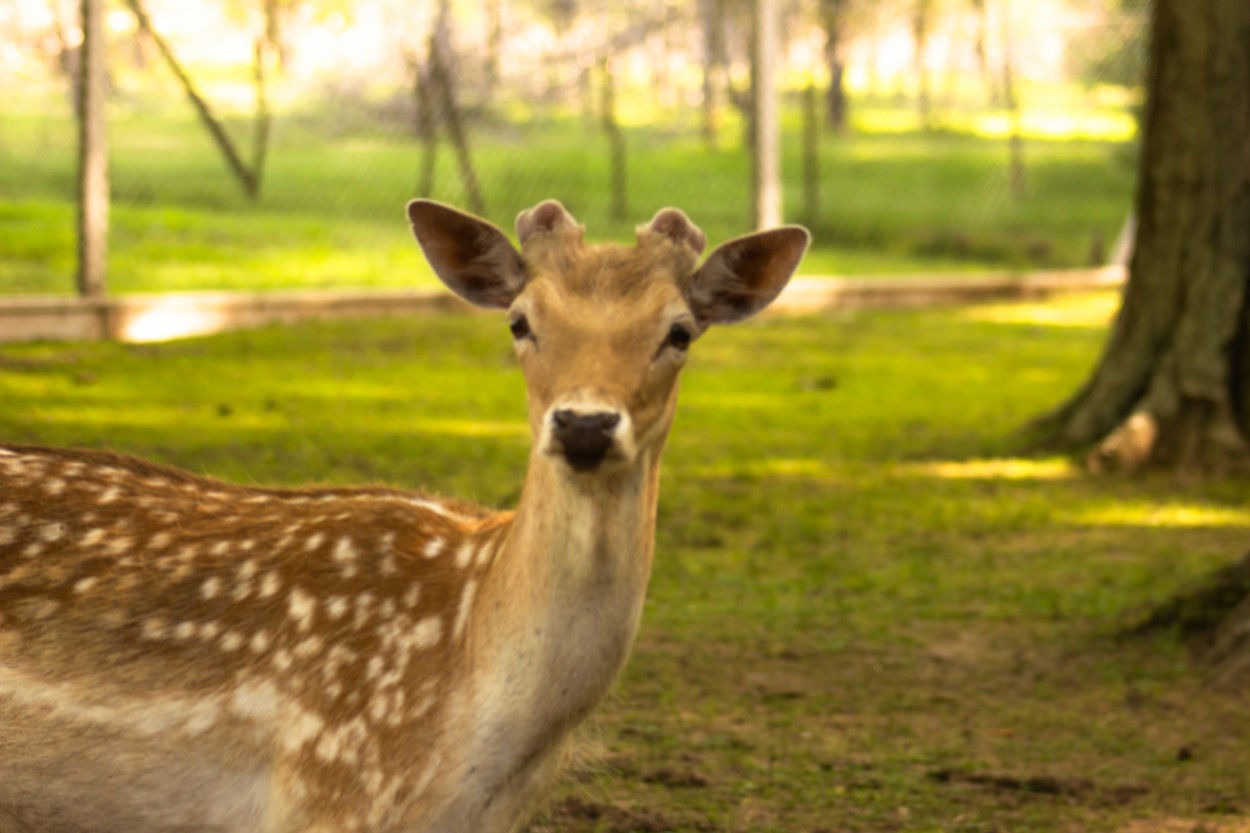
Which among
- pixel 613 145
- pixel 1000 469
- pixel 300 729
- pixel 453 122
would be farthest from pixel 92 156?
pixel 300 729

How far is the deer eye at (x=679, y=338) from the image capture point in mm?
3770

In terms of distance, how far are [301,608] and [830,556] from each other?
3913 millimetres

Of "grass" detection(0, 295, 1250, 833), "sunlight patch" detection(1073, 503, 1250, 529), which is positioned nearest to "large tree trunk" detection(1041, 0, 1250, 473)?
"grass" detection(0, 295, 1250, 833)

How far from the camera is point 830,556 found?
744 cm

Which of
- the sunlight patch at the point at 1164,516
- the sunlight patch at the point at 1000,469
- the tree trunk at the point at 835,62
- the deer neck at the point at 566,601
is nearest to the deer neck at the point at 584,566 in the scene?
the deer neck at the point at 566,601

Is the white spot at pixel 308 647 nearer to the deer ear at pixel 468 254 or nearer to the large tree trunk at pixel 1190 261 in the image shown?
the deer ear at pixel 468 254

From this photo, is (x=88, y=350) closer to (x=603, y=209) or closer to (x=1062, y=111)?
(x=603, y=209)

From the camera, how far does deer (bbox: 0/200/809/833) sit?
3.65 meters

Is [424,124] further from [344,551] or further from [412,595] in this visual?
[412,595]

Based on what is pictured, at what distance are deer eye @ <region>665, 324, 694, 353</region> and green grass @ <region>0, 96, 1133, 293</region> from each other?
851 cm

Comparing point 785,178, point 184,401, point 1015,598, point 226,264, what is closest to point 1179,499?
point 1015,598

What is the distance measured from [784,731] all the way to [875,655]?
86 cm

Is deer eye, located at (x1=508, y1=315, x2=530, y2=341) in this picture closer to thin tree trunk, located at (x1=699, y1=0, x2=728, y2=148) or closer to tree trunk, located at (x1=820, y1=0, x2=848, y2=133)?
thin tree trunk, located at (x1=699, y1=0, x2=728, y2=148)

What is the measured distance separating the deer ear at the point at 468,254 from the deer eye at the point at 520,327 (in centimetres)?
21
